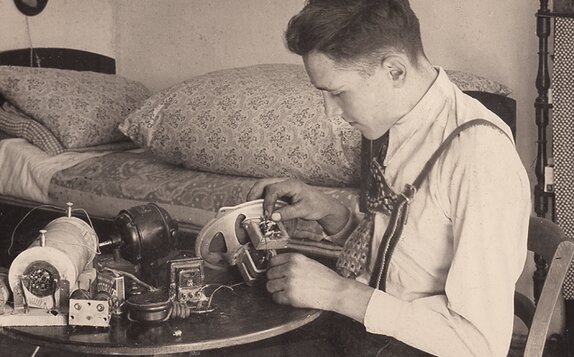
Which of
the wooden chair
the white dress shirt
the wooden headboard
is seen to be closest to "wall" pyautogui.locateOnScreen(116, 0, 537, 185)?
the wooden headboard

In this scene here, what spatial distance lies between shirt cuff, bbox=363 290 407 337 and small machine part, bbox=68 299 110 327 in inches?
21.1

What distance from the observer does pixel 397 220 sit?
1857mm

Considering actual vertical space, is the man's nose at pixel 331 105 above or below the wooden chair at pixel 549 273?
above

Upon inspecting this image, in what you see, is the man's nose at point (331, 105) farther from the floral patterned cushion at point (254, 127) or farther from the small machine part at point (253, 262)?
the floral patterned cushion at point (254, 127)

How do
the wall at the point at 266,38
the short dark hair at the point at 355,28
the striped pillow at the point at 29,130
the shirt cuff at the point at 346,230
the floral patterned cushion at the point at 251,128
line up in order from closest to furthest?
the short dark hair at the point at 355,28 < the shirt cuff at the point at 346,230 < the floral patterned cushion at the point at 251,128 < the wall at the point at 266,38 < the striped pillow at the point at 29,130

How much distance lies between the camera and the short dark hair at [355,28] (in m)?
1.78

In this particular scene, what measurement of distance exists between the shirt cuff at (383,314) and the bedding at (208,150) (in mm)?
1199

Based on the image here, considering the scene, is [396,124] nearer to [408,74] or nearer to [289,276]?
[408,74]

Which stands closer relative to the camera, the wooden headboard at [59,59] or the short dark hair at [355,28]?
the short dark hair at [355,28]

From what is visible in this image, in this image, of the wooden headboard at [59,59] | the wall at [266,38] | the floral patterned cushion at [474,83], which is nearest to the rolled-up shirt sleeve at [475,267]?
the floral patterned cushion at [474,83]

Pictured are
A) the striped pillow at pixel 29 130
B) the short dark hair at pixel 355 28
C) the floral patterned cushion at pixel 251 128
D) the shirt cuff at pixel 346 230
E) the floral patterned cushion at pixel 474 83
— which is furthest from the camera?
the striped pillow at pixel 29 130

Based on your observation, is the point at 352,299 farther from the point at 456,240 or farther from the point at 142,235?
the point at 142,235

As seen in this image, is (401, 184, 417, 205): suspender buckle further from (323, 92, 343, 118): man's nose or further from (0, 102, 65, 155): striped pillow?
(0, 102, 65, 155): striped pillow

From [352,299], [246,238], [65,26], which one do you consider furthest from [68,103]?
[352,299]
